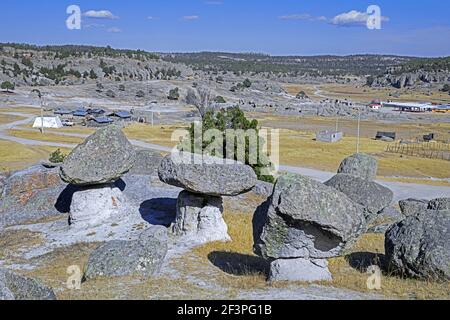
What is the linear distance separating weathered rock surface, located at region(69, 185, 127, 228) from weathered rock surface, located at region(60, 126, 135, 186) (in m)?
0.52

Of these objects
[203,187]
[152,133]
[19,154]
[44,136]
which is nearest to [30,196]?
[203,187]

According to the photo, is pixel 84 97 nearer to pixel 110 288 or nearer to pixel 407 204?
pixel 407 204

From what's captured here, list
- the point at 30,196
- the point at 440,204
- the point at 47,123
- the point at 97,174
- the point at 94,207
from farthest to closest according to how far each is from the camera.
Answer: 1. the point at 47,123
2. the point at 30,196
3. the point at 94,207
4. the point at 440,204
5. the point at 97,174

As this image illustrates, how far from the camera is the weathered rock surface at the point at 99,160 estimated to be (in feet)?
68.8

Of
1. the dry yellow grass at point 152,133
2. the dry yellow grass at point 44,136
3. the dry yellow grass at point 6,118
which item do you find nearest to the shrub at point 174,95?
the dry yellow grass at point 152,133

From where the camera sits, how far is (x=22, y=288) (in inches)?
422

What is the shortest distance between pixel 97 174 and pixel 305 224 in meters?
10.6

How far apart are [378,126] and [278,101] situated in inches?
2126

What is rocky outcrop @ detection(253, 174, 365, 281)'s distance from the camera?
41.2 ft

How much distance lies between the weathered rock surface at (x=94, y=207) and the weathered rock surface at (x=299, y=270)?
9.93 metres

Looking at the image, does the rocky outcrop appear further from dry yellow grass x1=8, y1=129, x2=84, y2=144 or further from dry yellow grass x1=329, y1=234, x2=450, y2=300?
dry yellow grass x1=8, y1=129, x2=84, y2=144

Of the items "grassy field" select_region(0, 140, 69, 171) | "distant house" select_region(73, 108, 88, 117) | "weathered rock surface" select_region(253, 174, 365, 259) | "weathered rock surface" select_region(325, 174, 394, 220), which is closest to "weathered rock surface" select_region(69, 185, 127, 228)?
"weathered rock surface" select_region(325, 174, 394, 220)

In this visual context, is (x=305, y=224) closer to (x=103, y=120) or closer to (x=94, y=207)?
(x=94, y=207)
